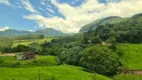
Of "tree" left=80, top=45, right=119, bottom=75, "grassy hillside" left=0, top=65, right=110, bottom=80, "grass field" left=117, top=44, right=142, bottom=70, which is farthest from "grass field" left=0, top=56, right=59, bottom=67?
"grass field" left=117, top=44, right=142, bottom=70

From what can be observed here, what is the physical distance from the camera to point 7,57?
504ft

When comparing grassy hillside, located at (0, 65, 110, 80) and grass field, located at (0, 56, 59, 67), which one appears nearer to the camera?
grassy hillside, located at (0, 65, 110, 80)

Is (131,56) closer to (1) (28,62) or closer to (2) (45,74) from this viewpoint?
(1) (28,62)

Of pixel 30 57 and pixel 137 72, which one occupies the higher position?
pixel 30 57

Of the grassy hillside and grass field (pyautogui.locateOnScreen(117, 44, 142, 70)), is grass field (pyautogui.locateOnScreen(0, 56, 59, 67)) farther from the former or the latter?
grass field (pyautogui.locateOnScreen(117, 44, 142, 70))

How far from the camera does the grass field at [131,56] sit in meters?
159

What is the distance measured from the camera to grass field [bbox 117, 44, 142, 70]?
6266 inches

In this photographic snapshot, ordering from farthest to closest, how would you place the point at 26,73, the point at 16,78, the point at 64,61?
the point at 64,61 < the point at 26,73 < the point at 16,78

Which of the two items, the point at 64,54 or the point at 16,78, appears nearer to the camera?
the point at 16,78

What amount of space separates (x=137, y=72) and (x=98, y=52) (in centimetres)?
2652

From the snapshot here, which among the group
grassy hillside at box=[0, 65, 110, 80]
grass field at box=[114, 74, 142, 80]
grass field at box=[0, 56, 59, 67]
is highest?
grass field at box=[0, 56, 59, 67]

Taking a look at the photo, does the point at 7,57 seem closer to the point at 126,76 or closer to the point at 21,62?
the point at 21,62

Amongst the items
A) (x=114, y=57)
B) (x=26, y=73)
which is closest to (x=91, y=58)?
(x=114, y=57)

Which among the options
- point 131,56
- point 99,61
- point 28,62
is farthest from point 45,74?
point 131,56
